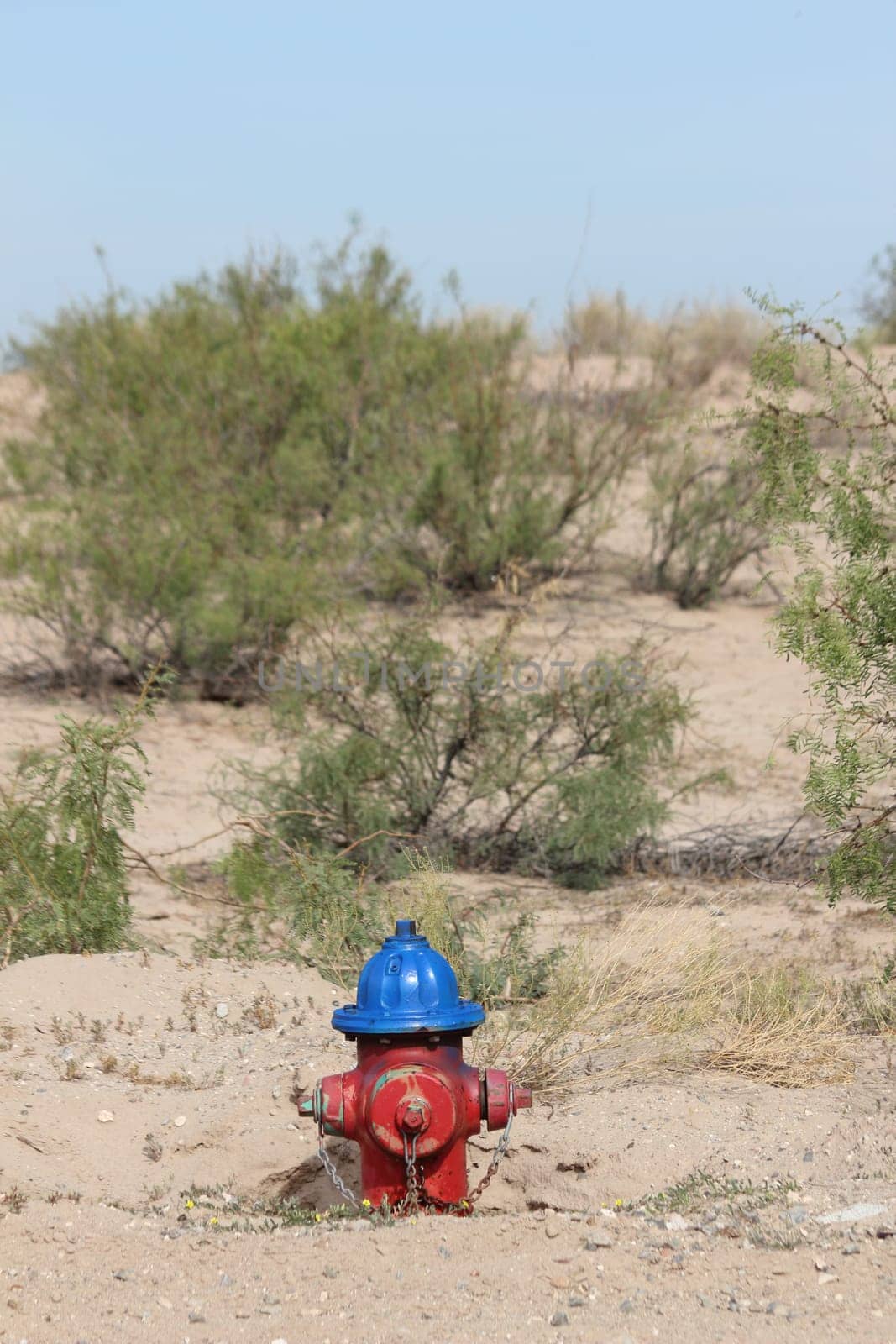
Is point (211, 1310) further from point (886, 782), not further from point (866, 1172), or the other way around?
point (886, 782)

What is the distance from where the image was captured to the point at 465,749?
275 inches

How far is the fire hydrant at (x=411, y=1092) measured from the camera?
11.6 feet

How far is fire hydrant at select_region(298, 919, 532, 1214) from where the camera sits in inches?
139

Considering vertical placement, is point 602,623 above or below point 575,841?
above

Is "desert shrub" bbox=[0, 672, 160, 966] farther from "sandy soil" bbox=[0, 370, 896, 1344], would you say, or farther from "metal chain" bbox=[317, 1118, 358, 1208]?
"metal chain" bbox=[317, 1118, 358, 1208]

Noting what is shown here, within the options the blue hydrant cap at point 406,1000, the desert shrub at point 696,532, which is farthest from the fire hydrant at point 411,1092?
the desert shrub at point 696,532

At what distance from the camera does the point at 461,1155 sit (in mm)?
3662

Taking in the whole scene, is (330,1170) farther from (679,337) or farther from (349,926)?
(679,337)

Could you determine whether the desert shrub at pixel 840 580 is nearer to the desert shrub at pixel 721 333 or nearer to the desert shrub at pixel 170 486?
the desert shrub at pixel 170 486

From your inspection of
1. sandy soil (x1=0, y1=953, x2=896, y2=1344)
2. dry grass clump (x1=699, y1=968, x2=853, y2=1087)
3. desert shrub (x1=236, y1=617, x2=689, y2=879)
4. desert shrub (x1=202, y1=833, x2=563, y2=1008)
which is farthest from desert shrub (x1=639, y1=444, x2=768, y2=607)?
sandy soil (x1=0, y1=953, x2=896, y2=1344)

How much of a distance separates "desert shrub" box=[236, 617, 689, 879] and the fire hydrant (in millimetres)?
2973

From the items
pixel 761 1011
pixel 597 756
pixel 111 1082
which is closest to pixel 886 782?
pixel 597 756

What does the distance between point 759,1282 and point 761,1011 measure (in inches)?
58.1

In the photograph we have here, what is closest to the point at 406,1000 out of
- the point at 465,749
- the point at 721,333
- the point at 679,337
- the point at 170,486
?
the point at 465,749
